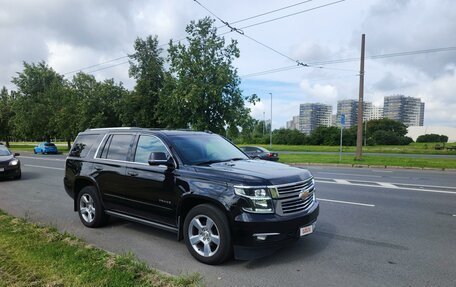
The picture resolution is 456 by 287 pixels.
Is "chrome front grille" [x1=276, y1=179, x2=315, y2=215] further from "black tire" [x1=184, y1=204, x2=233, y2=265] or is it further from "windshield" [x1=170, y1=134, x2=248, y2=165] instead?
"windshield" [x1=170, y1=134, x2=248, y2=165]

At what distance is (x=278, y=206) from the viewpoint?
168 inches

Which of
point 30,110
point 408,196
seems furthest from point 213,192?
point 30,110

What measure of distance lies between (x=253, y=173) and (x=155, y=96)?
978 inches

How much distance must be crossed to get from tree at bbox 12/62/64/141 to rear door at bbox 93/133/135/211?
146 ft

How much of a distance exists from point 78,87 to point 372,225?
44.2 meters

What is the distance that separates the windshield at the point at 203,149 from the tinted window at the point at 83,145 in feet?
6.97

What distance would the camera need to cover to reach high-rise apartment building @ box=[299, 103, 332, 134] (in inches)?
4218

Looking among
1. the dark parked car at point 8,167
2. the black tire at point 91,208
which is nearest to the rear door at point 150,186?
the black tire at point 91,208

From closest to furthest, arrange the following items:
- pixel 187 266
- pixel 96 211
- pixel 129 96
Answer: pixel 187 266 < pixel 96 211 < pixel 129 96

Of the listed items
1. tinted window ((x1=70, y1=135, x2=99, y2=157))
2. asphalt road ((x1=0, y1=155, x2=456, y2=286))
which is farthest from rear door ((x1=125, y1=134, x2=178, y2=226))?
tinted window ((x1=70, y1=135, x2=99, y2=157))

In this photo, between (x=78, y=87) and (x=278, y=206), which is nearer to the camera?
(x=278, y=206)

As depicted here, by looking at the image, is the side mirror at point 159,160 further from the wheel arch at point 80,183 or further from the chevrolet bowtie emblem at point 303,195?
the wheel arch at point 80,183

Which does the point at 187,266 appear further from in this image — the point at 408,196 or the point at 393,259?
the point at 408,196

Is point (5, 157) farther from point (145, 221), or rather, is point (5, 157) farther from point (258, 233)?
point (258, 233)
